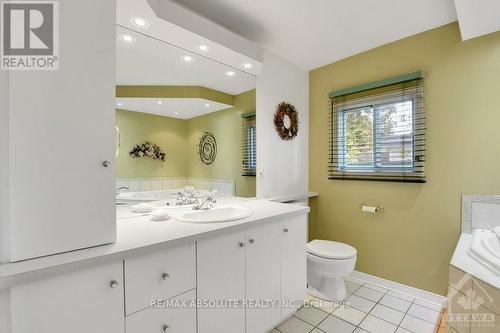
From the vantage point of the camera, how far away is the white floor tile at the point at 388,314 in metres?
1.83

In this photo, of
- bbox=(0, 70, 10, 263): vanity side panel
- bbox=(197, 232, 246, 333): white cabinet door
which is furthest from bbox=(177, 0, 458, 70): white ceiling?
bbox=(197, 232, 246, 333): white cabinet door

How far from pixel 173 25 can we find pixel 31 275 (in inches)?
56.5

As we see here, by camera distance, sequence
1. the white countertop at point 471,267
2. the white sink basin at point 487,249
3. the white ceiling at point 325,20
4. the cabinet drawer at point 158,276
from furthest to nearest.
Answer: the white ceiling at point 325,20, the white sink basin at point 487,249, the white countertop at point 471,267, the cabinet drawer at point 158,276

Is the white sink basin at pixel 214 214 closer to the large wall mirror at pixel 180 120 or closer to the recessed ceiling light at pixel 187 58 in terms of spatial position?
the large wall mirror at pixel 180 120

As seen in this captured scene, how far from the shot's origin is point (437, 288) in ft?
6.61

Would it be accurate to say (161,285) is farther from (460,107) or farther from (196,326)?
(460,107)

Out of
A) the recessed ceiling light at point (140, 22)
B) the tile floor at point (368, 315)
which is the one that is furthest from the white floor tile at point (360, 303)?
the recessed ceiling light at point (140, 22)

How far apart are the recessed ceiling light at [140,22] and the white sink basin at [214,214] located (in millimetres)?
1213

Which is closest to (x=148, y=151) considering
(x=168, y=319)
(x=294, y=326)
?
(x=168, y=319)

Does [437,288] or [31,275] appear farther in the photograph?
[437,288]

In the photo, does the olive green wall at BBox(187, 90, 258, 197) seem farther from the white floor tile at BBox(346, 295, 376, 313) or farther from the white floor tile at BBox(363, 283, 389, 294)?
the white floor tile at BBox(363, 283, 389, 294)

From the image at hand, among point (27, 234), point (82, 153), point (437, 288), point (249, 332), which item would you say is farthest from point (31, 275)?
point (437, 288)

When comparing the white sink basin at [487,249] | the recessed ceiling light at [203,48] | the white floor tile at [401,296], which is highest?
the recessed ceiling light at [203,48]

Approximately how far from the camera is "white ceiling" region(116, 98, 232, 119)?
1.59 meters
